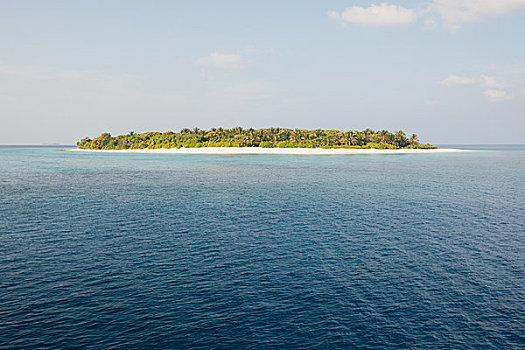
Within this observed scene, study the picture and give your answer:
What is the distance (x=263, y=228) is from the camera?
141 ft

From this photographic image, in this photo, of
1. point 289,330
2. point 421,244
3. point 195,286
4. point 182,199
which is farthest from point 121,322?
point 182,199

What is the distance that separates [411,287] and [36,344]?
2418 centimetres

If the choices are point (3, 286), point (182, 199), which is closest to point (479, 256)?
point (3, 286)

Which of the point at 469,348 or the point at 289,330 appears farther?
the point at 289,330

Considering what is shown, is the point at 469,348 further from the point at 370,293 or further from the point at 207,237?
the point at 207,237

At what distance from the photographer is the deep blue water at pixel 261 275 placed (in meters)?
20.7

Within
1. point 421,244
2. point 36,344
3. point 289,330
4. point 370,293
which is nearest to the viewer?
point 36,344

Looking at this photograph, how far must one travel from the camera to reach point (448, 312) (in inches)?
906

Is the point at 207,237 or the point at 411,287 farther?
the point at 207,237

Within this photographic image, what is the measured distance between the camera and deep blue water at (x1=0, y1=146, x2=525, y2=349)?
20.7 meters

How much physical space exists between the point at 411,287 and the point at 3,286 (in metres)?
29.6

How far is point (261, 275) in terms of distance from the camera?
2862 centimetres

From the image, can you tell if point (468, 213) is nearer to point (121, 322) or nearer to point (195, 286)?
point (195, 286)

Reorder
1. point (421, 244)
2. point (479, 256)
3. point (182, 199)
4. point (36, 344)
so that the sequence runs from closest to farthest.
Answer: point (36, 344) < point (479, 256) < point (421, 244) < point (182, 199)
